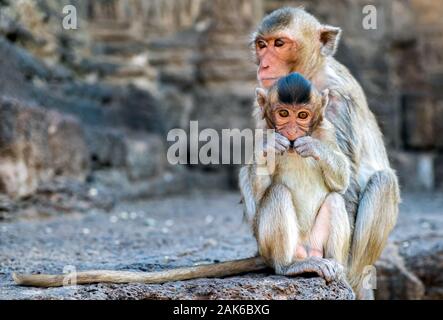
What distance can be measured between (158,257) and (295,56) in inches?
58.0

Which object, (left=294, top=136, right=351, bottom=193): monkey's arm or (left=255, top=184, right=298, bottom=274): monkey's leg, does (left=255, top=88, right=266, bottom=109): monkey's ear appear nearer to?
(left=294, top=136, right=351, bottom=193): monkey's arm

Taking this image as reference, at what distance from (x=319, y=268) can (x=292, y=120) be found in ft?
2.41

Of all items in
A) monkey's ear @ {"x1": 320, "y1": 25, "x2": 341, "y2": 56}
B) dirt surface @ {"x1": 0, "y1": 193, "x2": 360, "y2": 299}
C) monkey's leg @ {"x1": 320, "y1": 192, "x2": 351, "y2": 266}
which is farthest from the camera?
monkey's ear @ {"x1": 320, "y1": 25, "x2": 341, "y2": 56}

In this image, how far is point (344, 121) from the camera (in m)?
4.57

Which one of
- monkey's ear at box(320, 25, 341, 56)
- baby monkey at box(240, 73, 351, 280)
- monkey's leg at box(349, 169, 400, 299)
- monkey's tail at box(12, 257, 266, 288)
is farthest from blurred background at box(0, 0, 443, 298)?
monkey's tail at box(12, 257, 266, 288)

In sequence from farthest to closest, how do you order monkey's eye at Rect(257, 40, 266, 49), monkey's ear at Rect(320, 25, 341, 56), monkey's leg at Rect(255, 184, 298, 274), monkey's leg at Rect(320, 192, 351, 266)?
1. monkey's ear at Rect(320, 25, 341, 56)
2. monkey's eye at Rect(257, 40, 266, 49)
3. monkey's leg at Rect(320, 192, 351, 266)
4. monkey's leg at Rect(255, 184, 298, 274)

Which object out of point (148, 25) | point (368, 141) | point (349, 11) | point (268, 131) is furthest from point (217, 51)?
point (268, 131)

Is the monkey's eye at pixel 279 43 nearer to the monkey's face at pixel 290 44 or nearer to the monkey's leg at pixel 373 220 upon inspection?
the monkey's face at pixel 290 44

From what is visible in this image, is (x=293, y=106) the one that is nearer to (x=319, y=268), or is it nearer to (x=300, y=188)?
(x=300, y=188)

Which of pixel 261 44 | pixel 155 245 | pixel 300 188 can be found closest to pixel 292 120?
pixel 300 188

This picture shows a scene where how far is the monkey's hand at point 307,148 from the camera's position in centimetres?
394

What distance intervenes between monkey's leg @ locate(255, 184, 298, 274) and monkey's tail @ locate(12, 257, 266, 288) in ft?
0.75

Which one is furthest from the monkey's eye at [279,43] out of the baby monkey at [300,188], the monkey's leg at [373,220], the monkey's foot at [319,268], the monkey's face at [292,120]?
the monkey's foot at [319,268]

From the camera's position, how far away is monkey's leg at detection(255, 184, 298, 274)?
159 inches
